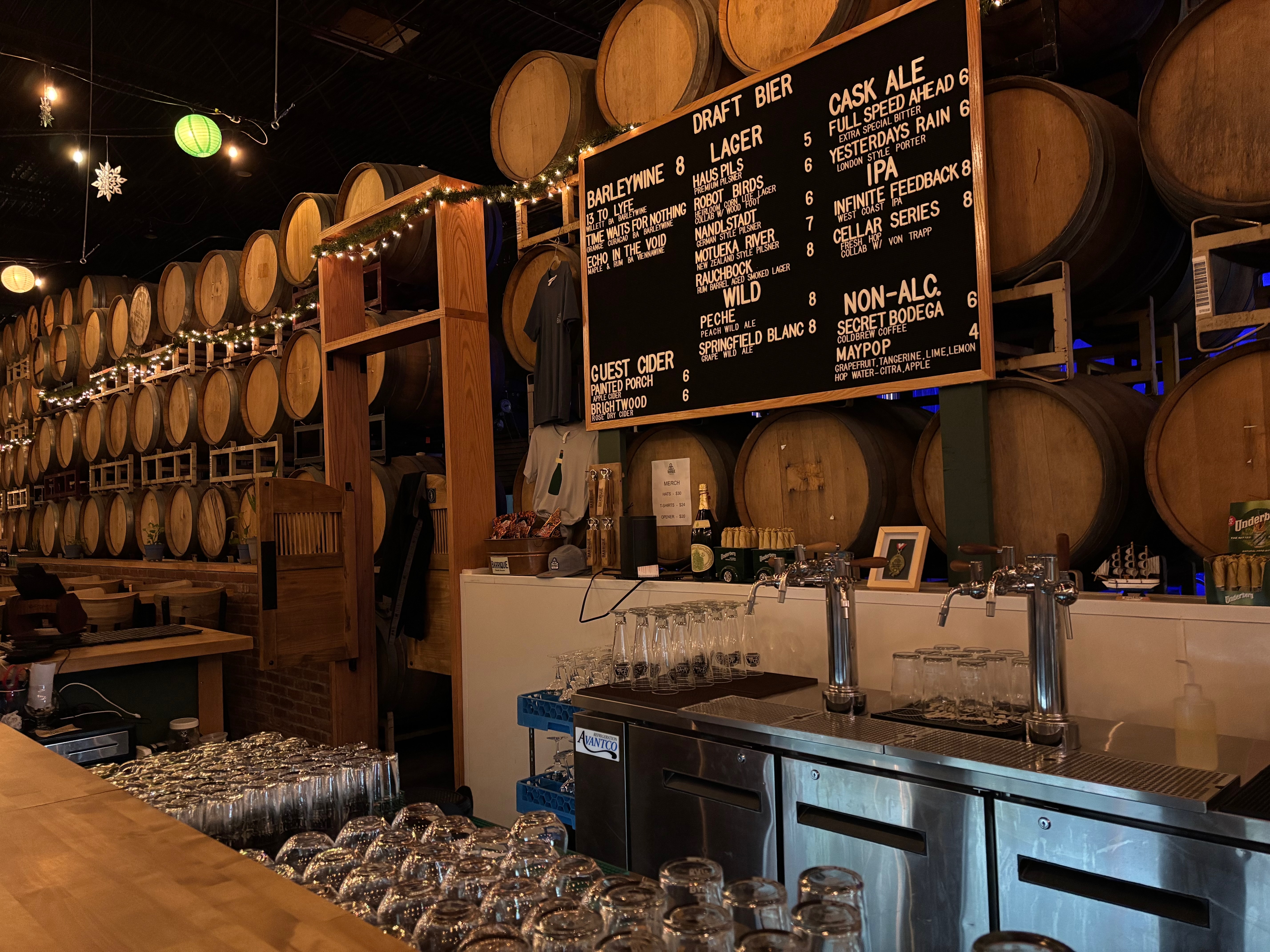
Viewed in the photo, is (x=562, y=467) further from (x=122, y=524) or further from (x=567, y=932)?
(x=122, y=524)

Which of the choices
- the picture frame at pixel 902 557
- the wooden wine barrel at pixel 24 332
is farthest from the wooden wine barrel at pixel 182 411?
the picture frame at pixel 902 557

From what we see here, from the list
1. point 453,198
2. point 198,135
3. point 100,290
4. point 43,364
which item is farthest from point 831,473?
point 43,364

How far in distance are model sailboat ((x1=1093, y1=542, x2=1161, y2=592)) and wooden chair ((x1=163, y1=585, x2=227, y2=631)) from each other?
548 cm

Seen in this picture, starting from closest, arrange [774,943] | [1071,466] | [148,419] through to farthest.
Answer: [774,943], [1071,466], [148,419]

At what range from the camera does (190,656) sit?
4578 millimetres

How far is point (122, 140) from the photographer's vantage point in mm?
8203

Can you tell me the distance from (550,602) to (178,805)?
260 centimetres

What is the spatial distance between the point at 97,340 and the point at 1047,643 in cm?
983

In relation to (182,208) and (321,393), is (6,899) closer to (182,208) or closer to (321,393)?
(321,393)

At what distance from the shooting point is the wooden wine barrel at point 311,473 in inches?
243

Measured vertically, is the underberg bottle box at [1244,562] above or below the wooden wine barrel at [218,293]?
below

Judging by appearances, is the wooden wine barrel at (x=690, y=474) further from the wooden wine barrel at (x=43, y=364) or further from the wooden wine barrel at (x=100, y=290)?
the wooden wine barrel at (x=43, y=364)

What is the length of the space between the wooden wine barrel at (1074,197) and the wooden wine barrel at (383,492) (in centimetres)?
377

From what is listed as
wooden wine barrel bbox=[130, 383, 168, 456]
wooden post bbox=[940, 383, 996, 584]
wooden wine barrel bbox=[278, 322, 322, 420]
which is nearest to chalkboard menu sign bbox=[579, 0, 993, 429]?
wooden post bbox=[940, 383, 996, 584]
